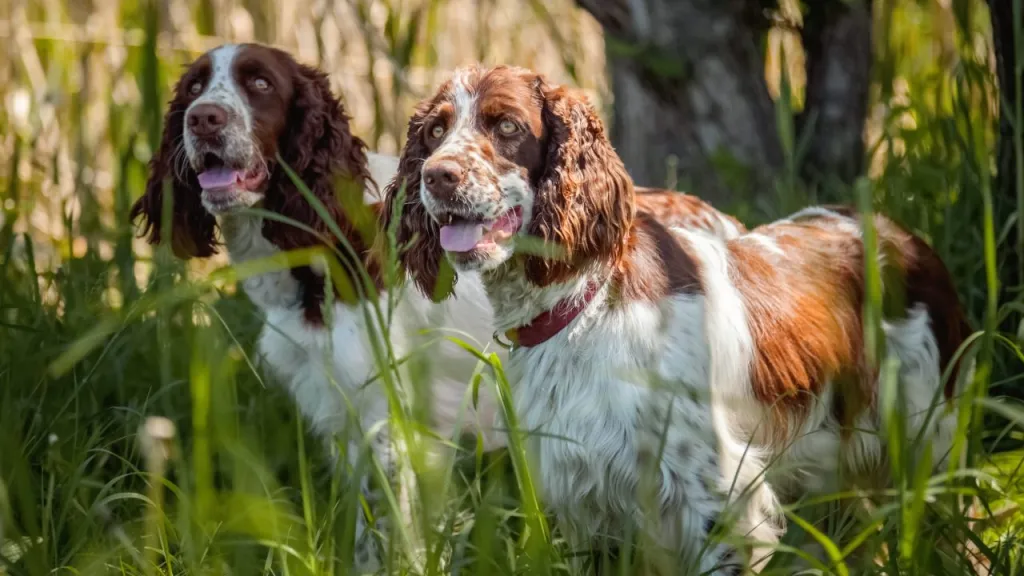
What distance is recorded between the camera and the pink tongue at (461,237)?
2.61 meters

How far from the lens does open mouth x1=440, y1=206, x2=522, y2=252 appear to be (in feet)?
8.57

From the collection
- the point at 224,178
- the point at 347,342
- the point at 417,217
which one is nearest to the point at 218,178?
the point at 224,178

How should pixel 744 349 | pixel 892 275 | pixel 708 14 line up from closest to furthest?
pixel 744 349 < pixel 892 275 < pixel 708 14

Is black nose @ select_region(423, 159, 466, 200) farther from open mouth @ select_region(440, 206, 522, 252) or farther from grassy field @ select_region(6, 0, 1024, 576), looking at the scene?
grassy field @ select_region(6, 0, 1024, 576)

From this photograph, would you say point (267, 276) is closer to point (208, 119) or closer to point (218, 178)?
point (218, 178)

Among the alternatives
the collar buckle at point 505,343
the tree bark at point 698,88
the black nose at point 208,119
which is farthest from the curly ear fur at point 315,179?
the tree bark at point 698,88

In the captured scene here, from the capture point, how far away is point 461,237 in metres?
2.62

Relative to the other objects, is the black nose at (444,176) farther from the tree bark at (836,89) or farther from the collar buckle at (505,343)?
the tree bark at (836,89)

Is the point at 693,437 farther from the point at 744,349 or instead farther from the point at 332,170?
the point at 332,170

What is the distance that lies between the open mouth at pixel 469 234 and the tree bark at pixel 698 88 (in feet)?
8.98

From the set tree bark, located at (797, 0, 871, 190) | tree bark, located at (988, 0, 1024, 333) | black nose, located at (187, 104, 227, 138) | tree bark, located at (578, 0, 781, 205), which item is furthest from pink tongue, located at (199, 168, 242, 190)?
tree bark, located at (797, 0, 871, 190)

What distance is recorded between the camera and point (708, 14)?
210 inches

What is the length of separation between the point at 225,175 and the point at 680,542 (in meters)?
1.64

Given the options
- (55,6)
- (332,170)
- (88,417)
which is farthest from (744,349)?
(55,6)
